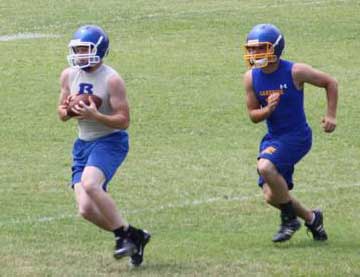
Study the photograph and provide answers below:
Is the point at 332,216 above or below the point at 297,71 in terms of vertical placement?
below

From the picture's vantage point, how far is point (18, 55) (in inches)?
896

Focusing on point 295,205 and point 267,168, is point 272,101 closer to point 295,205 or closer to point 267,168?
point 267,168

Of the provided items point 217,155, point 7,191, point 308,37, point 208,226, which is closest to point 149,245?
point 208,226

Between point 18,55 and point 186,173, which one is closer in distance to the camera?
point 186,173

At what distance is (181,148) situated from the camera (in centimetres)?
1563

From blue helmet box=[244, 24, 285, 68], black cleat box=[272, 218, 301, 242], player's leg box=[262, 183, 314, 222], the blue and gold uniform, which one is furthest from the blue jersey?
black cleat box=[272, 218, 301, 242]

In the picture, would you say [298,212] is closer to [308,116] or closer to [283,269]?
[283,269]

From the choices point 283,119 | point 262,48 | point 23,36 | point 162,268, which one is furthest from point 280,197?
point 23,36

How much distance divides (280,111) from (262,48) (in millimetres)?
522

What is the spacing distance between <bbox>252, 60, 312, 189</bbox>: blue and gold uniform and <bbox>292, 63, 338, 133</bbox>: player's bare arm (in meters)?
0.06

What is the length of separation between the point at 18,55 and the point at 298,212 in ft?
42.1

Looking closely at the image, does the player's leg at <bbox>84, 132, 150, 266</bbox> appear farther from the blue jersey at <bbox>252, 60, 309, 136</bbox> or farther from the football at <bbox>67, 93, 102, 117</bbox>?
the blue jersey at <bbox>252, 60, 309, 136</bbox>

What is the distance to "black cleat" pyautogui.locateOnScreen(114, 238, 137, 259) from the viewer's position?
957 centimetres

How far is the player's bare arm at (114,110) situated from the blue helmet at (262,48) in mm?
1091
